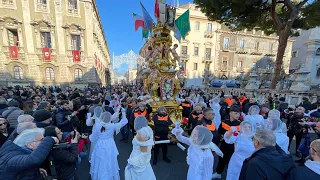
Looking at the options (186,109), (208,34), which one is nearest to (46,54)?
(186,109)

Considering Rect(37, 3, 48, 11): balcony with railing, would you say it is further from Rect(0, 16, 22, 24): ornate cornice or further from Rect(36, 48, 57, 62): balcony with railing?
Rect(36, 48, 57, 62): balcony with railing

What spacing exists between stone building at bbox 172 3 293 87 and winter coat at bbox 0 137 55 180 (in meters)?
26.6

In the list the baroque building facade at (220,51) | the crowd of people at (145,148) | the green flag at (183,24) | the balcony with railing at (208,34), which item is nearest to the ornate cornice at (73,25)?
the baroque building facade at (220,51)

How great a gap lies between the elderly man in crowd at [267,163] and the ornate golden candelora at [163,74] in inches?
170

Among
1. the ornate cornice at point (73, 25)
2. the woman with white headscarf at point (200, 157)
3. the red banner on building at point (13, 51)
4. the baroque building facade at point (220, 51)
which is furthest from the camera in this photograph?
the baroque building facade at point (220, 51)

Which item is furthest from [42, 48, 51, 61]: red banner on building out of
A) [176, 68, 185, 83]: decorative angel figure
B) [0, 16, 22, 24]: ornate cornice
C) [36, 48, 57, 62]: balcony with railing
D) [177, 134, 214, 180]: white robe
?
[177, 134, 214, 180]: white robe

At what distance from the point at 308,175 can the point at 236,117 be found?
206 centimetres

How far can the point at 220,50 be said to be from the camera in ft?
99.8

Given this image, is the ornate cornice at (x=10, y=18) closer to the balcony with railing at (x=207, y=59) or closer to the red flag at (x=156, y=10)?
the red flag at (x=156, y=10)

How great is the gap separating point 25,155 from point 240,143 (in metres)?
3.45

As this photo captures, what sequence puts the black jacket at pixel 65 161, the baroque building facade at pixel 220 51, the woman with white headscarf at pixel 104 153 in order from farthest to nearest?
the baroque building facade at pixel 220 51 < the woman with white headscarf at pixel 104 153 < the black jacket at pixel 65 161

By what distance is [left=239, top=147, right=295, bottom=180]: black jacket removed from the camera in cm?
179

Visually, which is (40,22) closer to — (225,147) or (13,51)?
(13,51)

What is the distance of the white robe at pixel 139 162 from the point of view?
246 centimetres
